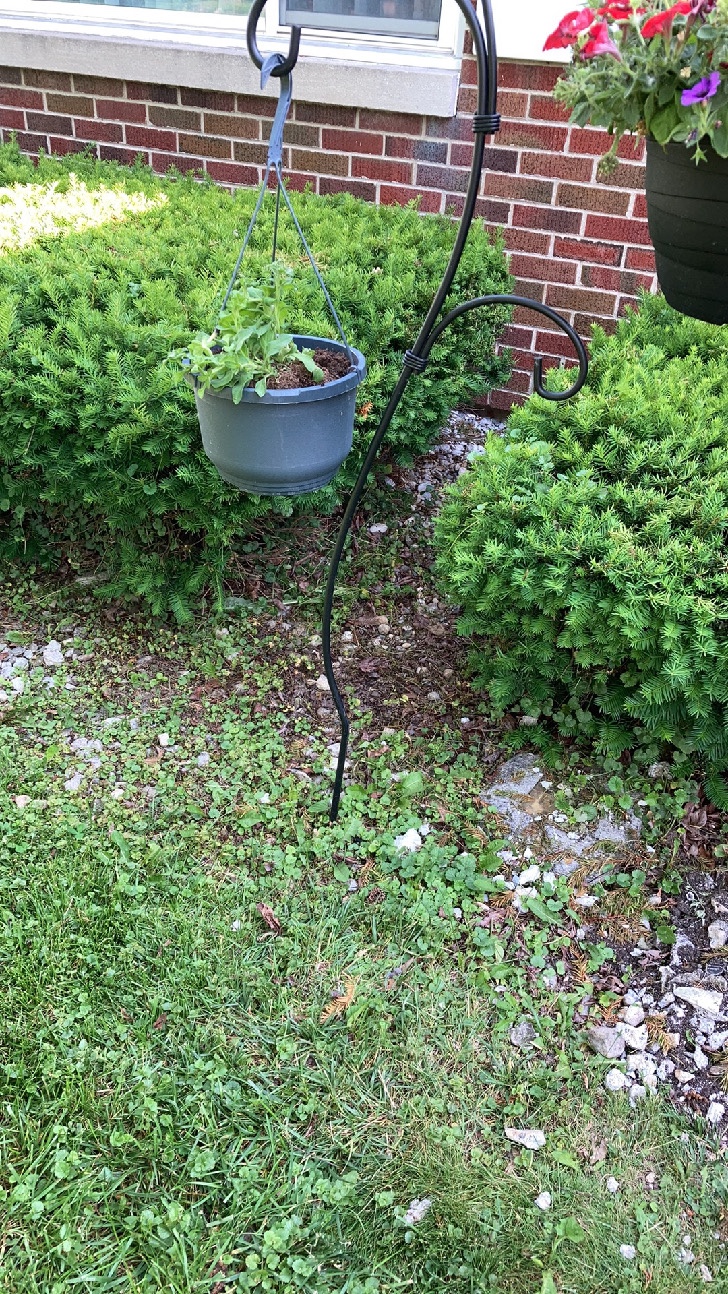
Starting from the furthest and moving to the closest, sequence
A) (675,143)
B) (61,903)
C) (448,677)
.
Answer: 1. (448,677)
2. (61,903)
3. (675,143)

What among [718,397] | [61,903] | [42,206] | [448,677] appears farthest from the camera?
[42,206]

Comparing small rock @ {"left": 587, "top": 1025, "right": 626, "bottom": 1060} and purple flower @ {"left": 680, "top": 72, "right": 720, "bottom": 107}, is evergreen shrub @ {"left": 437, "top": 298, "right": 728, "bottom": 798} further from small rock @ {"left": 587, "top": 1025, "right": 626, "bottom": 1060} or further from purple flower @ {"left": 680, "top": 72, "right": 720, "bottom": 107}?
purple flower @ {"left": 680, "top": 72, "right": 720, "bottom": 107}

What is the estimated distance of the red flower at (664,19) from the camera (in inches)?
57.1

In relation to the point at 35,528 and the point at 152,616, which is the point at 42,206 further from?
the point at 152,616

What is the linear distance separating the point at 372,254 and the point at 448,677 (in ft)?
5.31

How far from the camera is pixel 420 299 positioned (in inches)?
139

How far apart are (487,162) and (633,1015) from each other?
3.50m

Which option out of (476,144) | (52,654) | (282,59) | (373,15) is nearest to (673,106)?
(476,144)

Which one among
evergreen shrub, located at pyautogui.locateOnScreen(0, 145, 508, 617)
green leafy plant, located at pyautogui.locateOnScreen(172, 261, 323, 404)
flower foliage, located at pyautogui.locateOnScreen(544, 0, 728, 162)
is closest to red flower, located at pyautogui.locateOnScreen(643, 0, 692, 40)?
flower foliage, located at pyautogui.locateOnScreen(544, 0, 728, 162)

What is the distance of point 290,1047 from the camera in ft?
7.24

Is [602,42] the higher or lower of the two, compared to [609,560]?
higher

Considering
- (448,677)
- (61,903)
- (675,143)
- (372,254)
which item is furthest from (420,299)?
(61,903)

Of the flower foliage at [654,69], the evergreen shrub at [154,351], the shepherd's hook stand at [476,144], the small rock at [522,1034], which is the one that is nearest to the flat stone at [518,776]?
the small rock at [522,1034]

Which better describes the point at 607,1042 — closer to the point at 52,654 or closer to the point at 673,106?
the point at 673,106
